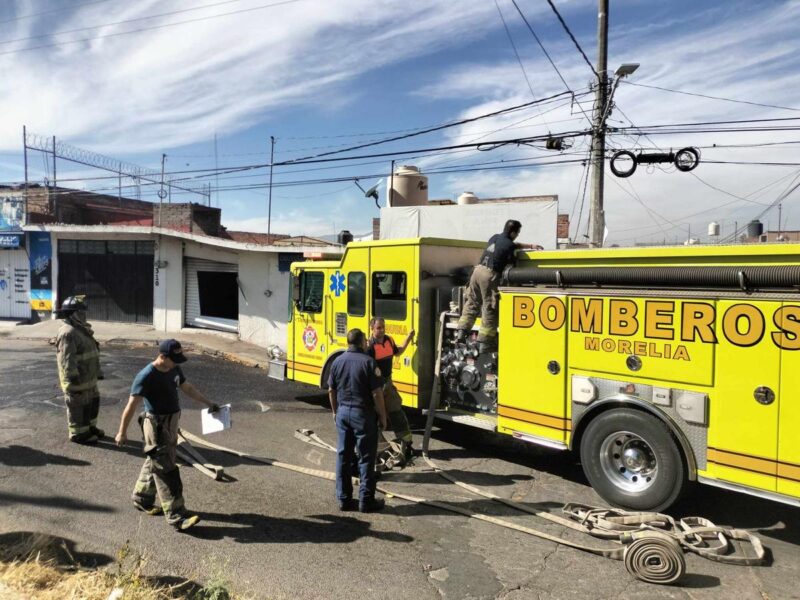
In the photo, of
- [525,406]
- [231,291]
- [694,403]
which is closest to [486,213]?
[231,291]

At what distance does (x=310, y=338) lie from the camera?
30.6 feet

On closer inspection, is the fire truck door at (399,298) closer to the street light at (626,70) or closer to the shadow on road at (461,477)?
the shadow on road at (461,477)

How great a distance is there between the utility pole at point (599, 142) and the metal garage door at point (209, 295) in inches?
439

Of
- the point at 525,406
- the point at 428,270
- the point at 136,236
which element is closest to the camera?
the point at 525,406

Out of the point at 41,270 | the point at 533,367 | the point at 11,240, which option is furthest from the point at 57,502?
the point at 11,240

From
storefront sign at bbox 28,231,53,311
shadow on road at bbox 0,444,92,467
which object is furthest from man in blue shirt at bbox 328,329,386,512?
storefront sign at bbox 28,231,53,311

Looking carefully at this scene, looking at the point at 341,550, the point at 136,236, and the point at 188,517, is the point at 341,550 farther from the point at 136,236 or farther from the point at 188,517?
the point at 136,236

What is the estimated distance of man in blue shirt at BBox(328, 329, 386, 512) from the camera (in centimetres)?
538

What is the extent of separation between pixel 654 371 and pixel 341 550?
3.24 m

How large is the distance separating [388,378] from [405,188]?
1444 centimetres

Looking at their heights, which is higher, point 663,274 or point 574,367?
point 663,274

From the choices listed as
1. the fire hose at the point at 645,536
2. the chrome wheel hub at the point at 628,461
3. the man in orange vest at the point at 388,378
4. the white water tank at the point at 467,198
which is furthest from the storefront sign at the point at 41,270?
the chrome wheel hub at the point at 628,461

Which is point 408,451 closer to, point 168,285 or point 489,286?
point 489,286

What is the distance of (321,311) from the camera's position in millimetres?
9148
